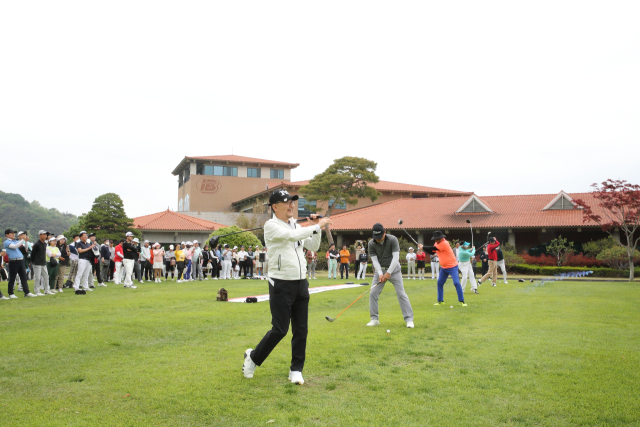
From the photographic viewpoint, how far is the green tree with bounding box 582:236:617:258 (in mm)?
32266

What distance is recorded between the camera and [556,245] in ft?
111

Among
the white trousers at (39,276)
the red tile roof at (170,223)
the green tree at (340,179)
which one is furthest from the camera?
the red tile roof at (170,223)

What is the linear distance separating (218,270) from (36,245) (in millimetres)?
13625

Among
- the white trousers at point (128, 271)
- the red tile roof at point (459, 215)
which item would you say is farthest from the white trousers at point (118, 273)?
the red tile roof at point (459, 215)

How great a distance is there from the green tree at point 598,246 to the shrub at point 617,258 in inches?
75.1

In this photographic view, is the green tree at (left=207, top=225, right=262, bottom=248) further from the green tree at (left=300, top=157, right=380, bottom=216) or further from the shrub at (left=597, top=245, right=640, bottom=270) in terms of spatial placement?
the shrub at (left=597, top=245, right=640, bottom=270)

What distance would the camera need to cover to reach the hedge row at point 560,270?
28.4 meters

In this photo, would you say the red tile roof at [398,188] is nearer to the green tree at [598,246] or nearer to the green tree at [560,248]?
the green tree at [560,248]

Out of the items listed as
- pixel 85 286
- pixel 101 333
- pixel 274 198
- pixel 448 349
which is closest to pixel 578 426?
pixel 448 349

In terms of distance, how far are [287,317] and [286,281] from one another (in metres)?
0.41

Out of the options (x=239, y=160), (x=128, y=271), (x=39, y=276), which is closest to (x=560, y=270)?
(x=128, y=271)

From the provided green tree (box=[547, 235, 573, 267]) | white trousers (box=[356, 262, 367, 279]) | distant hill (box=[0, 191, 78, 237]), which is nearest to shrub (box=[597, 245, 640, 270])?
green tree (box=[547, 235, 573, 267])

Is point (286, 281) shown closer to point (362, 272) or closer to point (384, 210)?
point (362, 272)

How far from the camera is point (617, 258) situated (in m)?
29.5
